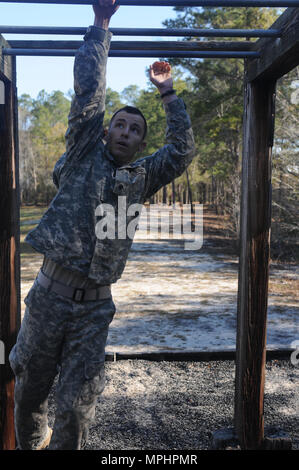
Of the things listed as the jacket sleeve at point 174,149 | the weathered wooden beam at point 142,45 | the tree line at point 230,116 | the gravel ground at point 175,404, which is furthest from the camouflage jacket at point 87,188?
the tree line at point 230,116

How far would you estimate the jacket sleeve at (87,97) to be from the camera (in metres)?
2.12

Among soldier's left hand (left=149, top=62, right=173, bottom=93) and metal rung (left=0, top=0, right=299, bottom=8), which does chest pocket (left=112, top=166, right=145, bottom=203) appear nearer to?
soldier's left hand (left=149, top=62, right=173, bottom=93)

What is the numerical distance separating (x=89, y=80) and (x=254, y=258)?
1.37 metres

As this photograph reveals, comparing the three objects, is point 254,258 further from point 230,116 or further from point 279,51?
point 230,116

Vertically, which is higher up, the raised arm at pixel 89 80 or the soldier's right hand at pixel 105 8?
the soldier's right hand at pixel 105 8

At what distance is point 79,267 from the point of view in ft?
7.02

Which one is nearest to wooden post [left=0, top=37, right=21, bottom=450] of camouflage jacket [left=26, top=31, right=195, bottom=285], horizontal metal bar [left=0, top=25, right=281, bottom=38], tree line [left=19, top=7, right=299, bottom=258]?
horizontal metal bar [left=0, top=25, right=281, bottom=38]

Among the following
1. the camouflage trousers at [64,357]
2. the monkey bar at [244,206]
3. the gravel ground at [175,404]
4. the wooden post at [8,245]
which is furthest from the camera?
the gravel ground at [175,404]

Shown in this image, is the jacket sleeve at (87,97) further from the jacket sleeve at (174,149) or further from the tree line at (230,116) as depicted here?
the tree line at (230,116)

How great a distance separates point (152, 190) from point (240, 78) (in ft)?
56.5

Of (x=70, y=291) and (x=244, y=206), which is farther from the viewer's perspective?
(x=244, y=206)

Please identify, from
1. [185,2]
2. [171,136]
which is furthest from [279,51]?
[171,136]

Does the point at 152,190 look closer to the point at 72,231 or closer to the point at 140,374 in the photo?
the point at 72,231

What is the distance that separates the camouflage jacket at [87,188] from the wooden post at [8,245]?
0.48 m
